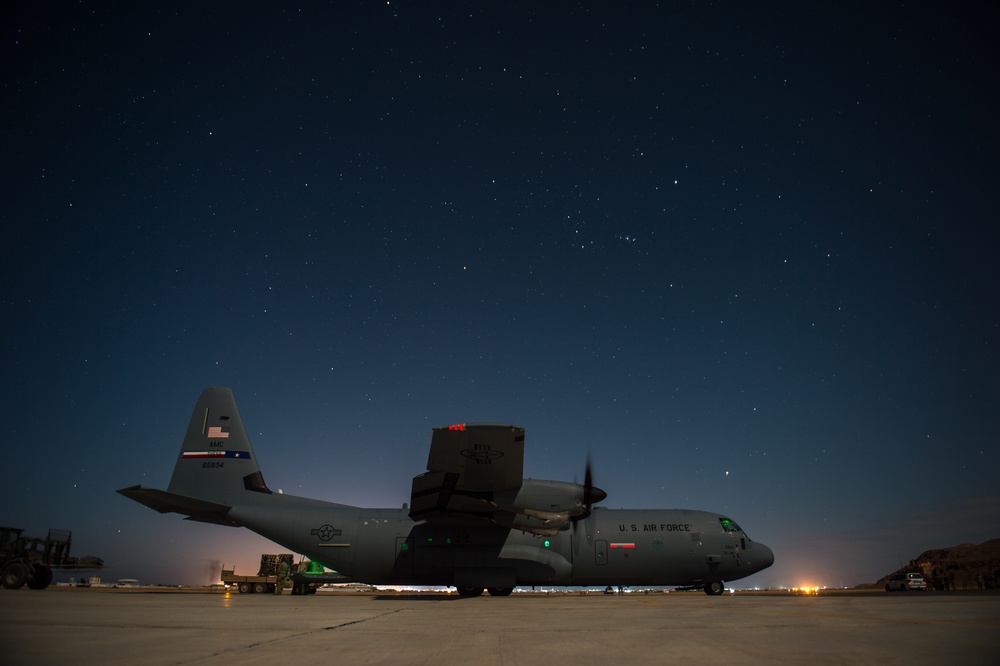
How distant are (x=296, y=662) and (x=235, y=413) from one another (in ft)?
65.6

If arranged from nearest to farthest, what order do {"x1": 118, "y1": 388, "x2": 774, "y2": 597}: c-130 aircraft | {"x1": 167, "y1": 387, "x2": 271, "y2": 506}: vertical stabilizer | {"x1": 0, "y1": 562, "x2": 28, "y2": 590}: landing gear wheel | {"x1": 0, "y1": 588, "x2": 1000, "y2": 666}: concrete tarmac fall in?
1. {"x1": 0, "y1": 588, "x2": 1000, "y2": 666}: concrete tarmac
2. {"x1": 118, "y1": 388, "x2": 774, "y2": 597}: c-130 aircraft
3. {"x1": 167, "y1": 387, "x2": 271, "y2": 506}: vertical stabilizer
4. {"x1": 0, "y1": 562, "x2": 28, "y2": 590}: landing gear wheel

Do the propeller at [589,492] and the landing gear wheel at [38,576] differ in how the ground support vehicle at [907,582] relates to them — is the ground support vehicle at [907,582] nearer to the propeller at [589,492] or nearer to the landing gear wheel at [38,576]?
the propeller at [589,492]

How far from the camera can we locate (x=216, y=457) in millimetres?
21469

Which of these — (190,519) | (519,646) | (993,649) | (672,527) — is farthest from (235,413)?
(993,649)

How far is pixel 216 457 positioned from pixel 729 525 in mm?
20493

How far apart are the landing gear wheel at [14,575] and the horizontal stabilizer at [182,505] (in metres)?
9.11

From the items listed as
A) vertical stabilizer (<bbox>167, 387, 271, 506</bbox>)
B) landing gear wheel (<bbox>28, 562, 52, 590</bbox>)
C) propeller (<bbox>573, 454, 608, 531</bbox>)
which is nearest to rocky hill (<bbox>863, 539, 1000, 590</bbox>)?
propeller (<bbox>573, 454, 608, 531</bbox>)

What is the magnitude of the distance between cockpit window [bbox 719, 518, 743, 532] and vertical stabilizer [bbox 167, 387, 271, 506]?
18.2m

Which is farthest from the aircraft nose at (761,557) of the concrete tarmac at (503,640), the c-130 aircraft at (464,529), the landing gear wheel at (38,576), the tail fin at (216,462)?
the landing gear wheel at (38,576)

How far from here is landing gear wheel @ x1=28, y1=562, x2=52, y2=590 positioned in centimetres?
2327

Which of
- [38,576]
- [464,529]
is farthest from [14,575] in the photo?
[464,529]

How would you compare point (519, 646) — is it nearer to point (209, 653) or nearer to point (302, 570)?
point (209, 653)

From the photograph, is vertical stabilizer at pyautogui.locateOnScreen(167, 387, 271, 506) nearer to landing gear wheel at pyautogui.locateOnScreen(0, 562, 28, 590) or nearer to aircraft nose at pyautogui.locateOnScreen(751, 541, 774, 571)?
landing gear wheel at pyautogui.locateOnScreen(0, 562, 28, 590)

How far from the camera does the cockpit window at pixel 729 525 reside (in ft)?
72.0
